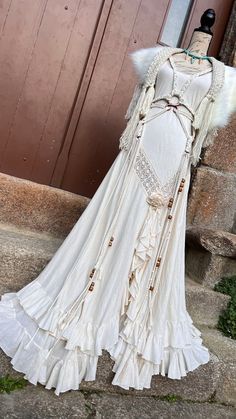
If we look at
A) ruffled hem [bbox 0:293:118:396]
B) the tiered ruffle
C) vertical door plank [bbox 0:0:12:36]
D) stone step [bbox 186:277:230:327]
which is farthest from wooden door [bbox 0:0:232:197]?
ruffled hem [bbox 0:293:118:396]

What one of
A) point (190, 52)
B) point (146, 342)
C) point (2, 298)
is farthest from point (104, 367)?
point (190, 52)

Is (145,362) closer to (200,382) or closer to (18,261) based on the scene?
(200,382)

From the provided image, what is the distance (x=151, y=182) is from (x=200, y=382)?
1.16 metres

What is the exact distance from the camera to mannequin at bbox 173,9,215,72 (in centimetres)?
244

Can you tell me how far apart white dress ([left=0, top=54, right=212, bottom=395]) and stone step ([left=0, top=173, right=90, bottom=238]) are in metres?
0.83

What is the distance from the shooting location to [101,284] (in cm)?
226

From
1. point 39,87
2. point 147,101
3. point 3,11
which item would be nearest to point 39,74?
point 39,87

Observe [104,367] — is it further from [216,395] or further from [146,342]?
[216,395]

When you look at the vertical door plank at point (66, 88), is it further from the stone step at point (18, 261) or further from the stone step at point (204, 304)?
the stone step at point (204, 304)

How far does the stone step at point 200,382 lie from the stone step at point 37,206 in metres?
1.18

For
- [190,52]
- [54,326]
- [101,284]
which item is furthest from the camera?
[190,52]

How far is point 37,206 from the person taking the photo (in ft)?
10.4

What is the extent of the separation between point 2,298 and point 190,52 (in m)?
1.68

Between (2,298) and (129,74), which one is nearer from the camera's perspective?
(2,298)
